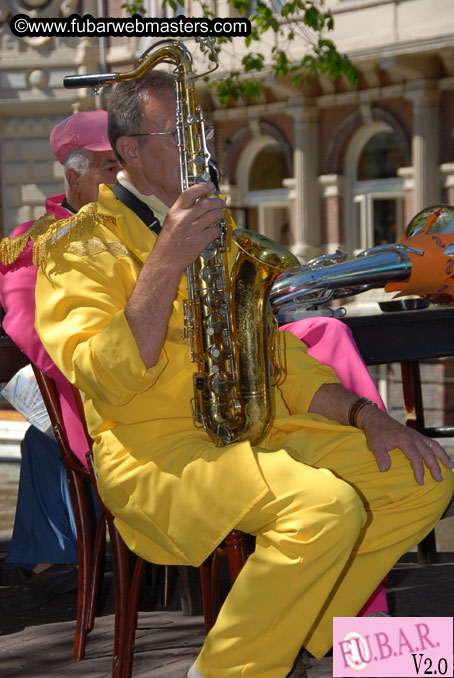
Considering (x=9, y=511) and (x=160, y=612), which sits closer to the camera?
(x=160, y=612)

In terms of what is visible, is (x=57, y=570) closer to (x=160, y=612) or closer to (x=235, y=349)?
(x=160, y=612)

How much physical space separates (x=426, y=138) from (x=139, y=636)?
8614 mm

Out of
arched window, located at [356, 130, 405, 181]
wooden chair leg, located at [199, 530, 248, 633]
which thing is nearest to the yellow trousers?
wooden chair leg, located at [199, 530, 248, 633]

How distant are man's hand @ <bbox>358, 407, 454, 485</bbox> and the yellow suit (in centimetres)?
3

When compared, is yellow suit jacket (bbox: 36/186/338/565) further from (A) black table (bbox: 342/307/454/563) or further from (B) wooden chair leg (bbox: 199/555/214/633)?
(A) black table (bbox: 342/307/454/563)

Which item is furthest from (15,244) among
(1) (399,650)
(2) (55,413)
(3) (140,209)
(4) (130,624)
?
(1) (399,650)

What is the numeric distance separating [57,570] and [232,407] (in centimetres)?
200

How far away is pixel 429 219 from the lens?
12.5 ft

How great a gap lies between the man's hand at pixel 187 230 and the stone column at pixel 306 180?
33.3 ft

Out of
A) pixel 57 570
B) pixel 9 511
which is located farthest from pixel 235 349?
pixel 9 511

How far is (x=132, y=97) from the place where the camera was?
2365mm

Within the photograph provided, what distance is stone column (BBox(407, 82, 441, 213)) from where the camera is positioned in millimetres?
10719

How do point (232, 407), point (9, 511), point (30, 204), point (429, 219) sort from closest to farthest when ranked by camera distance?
1. point (232, 407)
2. point (429, 219)
3. point (9, 511)
4. point (30, 204)

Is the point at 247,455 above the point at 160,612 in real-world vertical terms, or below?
above
